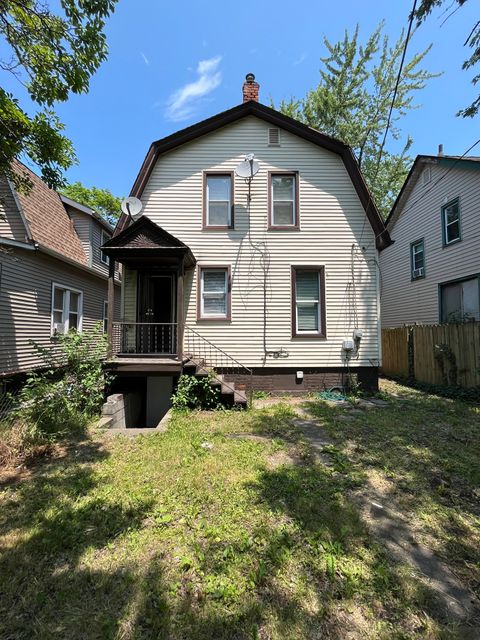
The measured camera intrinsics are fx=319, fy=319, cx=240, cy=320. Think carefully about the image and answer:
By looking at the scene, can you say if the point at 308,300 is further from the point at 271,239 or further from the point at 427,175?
the point at 427,175

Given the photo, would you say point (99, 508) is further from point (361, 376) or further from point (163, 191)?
point (163, 191)

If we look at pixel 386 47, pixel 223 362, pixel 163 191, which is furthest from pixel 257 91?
pixel 386 47

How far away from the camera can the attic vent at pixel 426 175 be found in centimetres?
1293

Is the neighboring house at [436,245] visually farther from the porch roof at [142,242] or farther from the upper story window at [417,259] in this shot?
the porch roof at [142,242]

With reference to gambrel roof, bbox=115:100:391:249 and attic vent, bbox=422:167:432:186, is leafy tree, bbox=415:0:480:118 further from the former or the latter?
attic vent, bbox=422:167:432:186

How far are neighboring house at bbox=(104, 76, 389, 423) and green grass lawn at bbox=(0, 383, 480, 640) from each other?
396cm

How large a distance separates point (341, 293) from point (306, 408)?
3.54 metres

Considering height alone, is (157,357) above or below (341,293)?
below

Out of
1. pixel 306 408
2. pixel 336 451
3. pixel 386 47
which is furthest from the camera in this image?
pixel 386 47

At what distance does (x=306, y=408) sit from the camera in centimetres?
740

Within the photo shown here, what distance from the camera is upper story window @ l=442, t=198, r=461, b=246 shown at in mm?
11523

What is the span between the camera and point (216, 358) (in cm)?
880

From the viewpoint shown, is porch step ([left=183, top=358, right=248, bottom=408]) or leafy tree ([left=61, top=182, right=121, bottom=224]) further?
leafy tree ([left=61, top=182, right=121, bottom=224])

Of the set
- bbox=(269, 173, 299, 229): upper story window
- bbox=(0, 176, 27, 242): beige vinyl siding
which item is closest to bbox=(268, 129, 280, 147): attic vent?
bbox=(269, 173, 299, 229): upper story window
